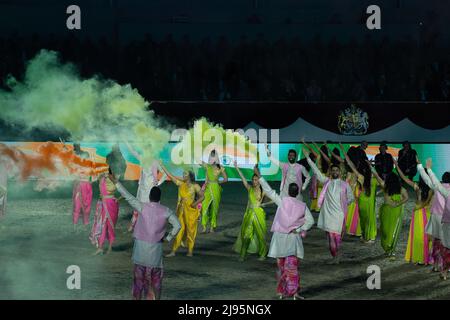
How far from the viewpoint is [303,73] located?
29.2m

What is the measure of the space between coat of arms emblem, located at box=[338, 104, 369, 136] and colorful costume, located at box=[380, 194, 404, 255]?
12.6 meters

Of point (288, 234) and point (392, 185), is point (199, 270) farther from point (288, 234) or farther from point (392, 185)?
point (392, 185)

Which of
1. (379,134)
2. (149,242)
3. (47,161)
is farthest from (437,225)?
(47,161)

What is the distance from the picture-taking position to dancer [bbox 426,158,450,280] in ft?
42.1

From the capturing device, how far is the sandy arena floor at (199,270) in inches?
477

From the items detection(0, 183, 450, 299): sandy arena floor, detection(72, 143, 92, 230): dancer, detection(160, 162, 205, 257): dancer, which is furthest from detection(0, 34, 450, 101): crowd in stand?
detection(160, 162, 205, 257): dancer

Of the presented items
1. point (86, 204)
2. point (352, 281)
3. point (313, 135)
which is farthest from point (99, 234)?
point (313, 135)

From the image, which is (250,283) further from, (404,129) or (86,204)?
(404,129)

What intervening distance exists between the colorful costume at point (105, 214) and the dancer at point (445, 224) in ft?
19.0

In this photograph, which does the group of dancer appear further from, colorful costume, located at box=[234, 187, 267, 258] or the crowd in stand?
the crowd in stand

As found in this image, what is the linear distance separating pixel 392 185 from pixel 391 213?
0.56 meters

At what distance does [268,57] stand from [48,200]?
9.63 meters

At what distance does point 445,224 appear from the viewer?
13125mm

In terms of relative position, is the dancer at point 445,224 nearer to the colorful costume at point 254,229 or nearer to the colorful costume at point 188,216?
the colorful costume at point 254,229
